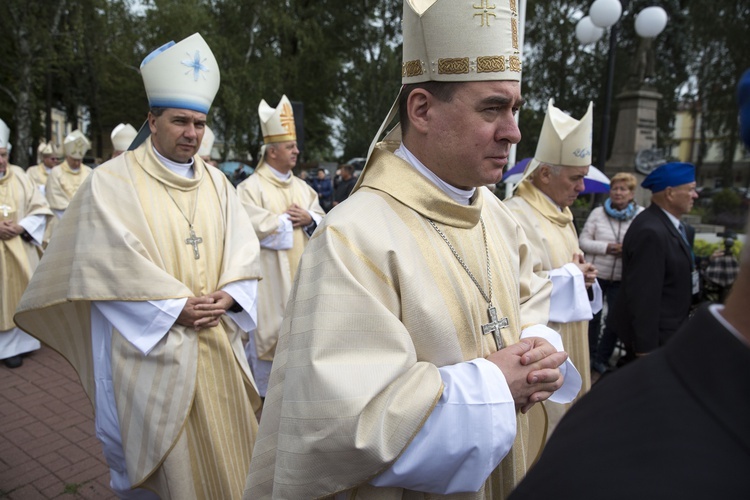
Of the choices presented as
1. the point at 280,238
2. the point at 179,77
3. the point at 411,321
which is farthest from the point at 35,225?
the point at 411,321

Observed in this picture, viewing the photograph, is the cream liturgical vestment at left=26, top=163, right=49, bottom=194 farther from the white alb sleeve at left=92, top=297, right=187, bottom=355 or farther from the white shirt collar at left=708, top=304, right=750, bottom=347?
the white shirt collar at left=708, top=304, right=750, bottom=347

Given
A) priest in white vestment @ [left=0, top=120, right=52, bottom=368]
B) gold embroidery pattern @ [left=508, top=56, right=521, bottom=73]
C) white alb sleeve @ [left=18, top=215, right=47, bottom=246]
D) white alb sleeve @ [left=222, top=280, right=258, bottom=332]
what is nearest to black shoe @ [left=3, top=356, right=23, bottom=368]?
priest in white vestment @ [left=0, top=120, right=52, bottom=368]

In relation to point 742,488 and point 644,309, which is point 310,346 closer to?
point 742,488

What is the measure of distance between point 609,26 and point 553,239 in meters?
7.88

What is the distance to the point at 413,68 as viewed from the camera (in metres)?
1.85

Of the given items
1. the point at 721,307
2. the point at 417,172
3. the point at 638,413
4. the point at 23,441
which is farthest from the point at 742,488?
the point at 23,441

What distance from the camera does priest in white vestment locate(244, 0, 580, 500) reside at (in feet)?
4.86

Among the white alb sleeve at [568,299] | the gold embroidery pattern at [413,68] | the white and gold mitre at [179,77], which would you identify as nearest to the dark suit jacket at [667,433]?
the gold embroidery pattern at [413,68]

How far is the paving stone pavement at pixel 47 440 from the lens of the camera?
3607mm

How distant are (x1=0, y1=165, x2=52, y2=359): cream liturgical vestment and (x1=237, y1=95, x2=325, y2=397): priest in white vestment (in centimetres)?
233

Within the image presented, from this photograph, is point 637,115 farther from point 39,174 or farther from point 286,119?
point 39,174

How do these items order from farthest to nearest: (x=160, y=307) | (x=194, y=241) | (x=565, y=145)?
(x=565, y=145), (x=194, y=241), (x=160, y=307)

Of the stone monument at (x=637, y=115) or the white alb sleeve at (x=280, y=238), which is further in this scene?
the stone monument at (x=637, y=115)

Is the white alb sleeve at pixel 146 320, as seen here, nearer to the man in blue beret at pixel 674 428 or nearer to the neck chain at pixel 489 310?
the neck chain at pixel 489 310
